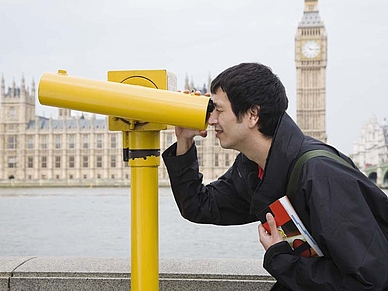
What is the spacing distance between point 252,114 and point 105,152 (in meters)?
38.5

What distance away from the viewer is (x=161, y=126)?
1235 mm

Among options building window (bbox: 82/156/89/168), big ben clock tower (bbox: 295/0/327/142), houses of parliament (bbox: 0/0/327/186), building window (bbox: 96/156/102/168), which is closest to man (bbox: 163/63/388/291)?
houses of parliament (bbox: 0/0/327/186)

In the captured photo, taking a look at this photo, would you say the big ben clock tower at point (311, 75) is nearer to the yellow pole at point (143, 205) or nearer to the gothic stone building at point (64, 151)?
→ the gothic stone building at point (64, 151)

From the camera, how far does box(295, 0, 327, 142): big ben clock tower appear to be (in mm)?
42422

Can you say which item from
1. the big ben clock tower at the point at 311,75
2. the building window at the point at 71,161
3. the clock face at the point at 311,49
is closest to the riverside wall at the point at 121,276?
the building window at the point at 71,161

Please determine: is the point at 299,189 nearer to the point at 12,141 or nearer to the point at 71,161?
the point at 71,161

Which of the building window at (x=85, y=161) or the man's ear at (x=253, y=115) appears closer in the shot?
the man's ear at (x=253, y=115)

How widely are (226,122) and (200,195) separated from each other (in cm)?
25

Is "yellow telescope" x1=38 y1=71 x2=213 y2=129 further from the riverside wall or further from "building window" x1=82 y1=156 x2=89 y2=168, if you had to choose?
"building window" x1=82 y1=156 x2=89 y2=168

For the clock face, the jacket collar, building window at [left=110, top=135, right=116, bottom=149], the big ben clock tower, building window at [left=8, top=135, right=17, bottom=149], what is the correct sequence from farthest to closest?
the clock face
the big ben clock tower
building window at [left=8, top=135, right=17, bottom=149]
building window at [left=110, top=135, right=116, bottom=149]
the jacket collar

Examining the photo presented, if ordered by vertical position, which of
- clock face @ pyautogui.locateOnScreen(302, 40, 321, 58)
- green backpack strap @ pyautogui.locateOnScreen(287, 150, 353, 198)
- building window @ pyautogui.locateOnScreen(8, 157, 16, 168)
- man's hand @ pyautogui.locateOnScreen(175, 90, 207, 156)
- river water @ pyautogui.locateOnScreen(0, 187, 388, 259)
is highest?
clock face @ pyautogui.locateOnScreen(302, 40, 321, 58)

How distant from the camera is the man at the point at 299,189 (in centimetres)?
101

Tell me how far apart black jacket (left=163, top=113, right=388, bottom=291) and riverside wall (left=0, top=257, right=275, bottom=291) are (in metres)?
0.56

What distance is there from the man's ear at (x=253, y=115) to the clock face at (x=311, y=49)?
43850 millimetres
